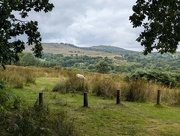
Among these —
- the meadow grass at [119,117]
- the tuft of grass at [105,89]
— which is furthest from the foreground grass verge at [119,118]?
the tuft of grass at [105,89]

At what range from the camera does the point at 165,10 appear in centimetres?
820

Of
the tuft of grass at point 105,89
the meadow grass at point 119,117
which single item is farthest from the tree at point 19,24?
the tuft of grass at point 105,89

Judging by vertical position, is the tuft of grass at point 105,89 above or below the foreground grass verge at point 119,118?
above

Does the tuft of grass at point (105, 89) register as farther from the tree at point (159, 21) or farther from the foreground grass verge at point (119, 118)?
the tree at point (159, 21)

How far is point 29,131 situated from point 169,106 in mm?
9724

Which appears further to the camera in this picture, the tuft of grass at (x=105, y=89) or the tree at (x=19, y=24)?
the tuft of grass at (x=105, y=89)

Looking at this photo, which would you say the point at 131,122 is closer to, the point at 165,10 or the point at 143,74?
the point at 165,10

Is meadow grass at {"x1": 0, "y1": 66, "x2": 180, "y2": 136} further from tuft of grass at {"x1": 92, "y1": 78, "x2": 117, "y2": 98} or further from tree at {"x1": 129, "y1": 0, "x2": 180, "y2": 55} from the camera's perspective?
tree at {"x1": 129, "y1": 0, "x2": 180, "y2": 55}

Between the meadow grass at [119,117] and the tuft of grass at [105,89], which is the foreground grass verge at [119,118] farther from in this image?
the tuft of grass at [105,89]

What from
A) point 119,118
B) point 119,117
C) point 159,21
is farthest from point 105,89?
point 159,21

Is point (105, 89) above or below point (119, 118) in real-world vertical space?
above

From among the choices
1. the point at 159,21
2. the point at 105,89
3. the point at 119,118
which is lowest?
the point at 119,118

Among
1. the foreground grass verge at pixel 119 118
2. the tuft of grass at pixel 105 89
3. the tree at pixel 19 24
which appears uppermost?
the tree at pixel 19 24

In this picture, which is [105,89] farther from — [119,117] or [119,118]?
[119,118]
